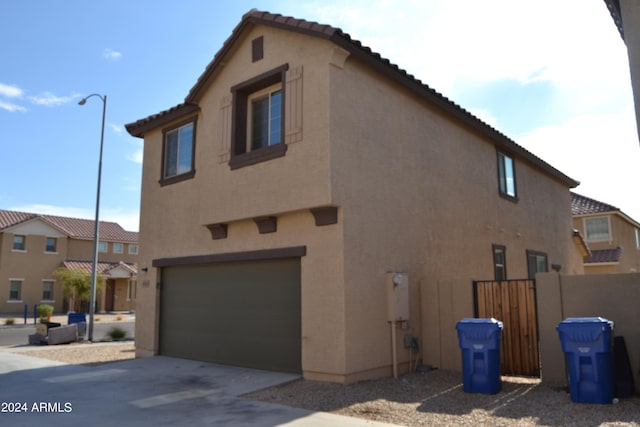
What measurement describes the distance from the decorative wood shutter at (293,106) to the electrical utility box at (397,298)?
3429mm

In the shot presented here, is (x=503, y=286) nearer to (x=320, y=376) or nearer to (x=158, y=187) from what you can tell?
(x=320, y=376)

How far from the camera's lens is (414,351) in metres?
11.1

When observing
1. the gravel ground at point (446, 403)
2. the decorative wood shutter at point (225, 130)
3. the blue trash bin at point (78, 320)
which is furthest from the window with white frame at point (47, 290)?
the gravel ground at point (446, 403)

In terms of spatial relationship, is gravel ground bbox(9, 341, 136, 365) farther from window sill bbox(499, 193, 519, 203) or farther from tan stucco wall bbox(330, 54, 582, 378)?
window sill bbox(499, 193, 519, 203)

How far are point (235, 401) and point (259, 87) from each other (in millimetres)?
6785

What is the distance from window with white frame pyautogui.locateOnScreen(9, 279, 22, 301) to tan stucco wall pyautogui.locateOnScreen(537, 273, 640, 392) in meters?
39.7

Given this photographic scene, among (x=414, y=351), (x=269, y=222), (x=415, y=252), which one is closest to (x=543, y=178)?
(x=415, y=252)

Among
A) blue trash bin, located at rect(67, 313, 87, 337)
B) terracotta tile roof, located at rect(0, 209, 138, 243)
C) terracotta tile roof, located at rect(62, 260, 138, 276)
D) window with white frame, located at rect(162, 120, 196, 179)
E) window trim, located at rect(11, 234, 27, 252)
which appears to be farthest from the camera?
terracotta tile roof, located at rect(62, 260, 138, 276)

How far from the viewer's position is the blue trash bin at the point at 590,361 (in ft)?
25.0

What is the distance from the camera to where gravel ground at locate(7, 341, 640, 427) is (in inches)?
278

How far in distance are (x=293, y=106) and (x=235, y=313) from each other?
4.91 m

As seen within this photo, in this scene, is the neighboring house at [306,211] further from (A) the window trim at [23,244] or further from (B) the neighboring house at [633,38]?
(A) the window trim at [23,244]

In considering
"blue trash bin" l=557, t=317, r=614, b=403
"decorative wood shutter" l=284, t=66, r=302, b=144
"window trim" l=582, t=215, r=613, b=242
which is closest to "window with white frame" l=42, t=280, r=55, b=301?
"decorative wood shutter" l=284, t=66, r=302, b=144

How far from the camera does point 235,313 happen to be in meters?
11.9
